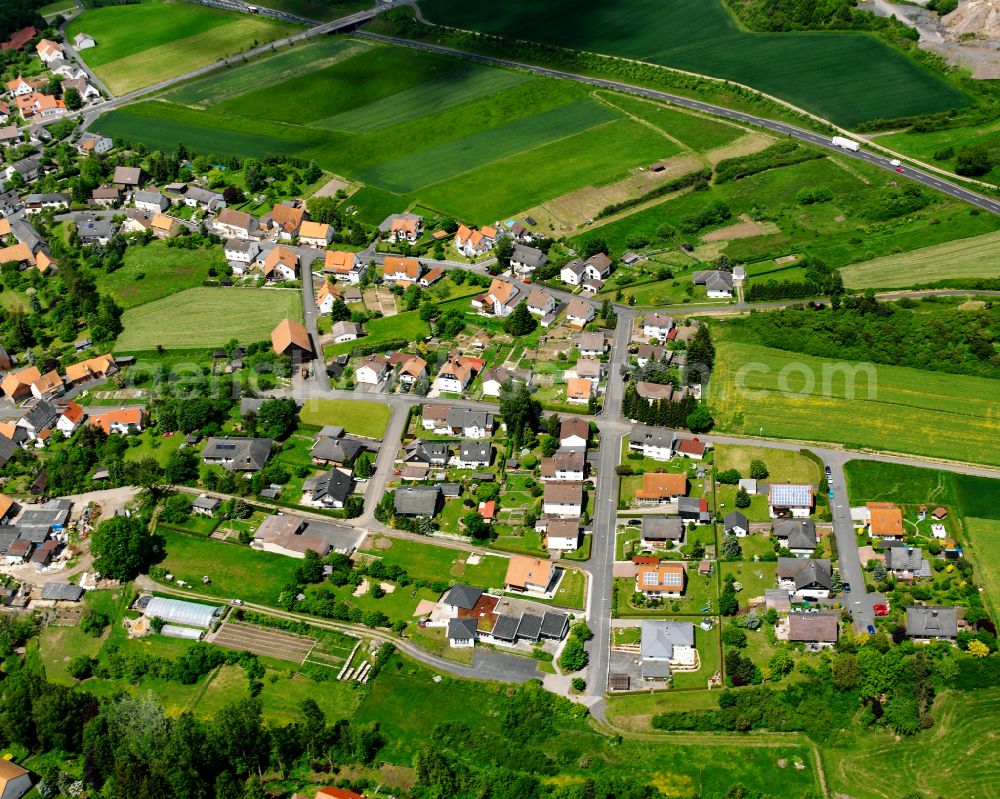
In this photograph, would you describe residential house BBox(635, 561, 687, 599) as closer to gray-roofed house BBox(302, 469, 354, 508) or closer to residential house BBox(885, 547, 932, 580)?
residential house BBox(885, 547, 932, 580)

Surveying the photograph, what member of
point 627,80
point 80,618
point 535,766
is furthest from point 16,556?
point 627,80

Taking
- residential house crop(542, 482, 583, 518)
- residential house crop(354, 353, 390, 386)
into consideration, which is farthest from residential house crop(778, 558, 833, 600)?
residential house crop(354, 353, 390, 386)

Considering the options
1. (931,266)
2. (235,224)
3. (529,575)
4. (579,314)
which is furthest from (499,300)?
(931,266)

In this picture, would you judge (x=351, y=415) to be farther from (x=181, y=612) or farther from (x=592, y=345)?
(x=181, y=612)

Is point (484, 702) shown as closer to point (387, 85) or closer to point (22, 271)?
point (22, 271)

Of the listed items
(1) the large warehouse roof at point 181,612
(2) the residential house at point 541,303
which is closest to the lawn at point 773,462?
(2) the residential house at point 541,303

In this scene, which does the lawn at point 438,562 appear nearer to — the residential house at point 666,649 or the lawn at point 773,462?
the residential house at point 666,649
